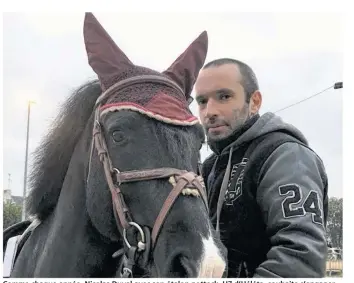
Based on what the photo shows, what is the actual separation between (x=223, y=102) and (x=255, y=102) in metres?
0.16

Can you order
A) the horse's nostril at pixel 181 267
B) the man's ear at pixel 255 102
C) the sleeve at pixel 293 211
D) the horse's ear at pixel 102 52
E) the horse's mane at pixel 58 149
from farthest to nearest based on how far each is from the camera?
the man's ear at pixel 255 102 < the horse's mane at pixel 58 149 < the horse's ear at pixel 102 52 < the sleeve at pixel 293 211 < the horse's nostril at pixel 181 267

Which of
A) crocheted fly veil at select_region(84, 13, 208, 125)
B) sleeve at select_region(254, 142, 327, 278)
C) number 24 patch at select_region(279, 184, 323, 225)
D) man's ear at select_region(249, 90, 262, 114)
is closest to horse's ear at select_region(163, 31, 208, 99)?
crocheted fly veil at select_region(84, 13, 208, 125)

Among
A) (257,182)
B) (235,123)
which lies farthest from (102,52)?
(257,182)

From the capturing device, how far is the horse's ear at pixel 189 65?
63.6 inches

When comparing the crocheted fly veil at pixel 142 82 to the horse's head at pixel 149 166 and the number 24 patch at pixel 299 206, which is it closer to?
the horse's head at pixel 149 166

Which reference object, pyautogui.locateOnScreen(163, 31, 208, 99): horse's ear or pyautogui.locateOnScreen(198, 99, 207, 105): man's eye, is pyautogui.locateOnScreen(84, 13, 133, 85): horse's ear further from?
pyautogui.locateOnScreen(198, 99, 207, 105): man's eye

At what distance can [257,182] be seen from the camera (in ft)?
5.19

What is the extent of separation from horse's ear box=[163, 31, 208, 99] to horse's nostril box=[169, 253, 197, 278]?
66cm

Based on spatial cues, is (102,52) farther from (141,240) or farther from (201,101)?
(141,240)

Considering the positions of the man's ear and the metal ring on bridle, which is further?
the man's ear

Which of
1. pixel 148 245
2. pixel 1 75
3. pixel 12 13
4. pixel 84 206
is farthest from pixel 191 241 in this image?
pixel 12 13

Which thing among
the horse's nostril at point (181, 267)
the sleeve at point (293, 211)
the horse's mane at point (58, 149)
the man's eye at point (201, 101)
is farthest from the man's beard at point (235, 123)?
the horse's nostril at point (181, 267)

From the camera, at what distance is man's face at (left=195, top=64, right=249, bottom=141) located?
1.75 metres

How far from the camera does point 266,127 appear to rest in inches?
65.0
